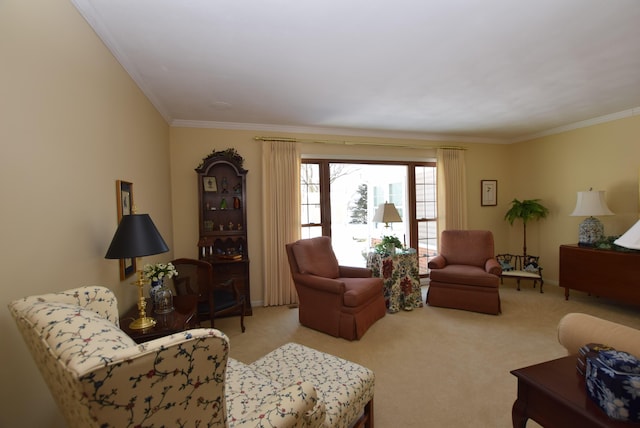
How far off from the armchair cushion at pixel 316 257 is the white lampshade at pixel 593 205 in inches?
133

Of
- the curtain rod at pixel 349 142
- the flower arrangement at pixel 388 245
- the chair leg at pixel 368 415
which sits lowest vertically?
the chair leg at pixel 368 415

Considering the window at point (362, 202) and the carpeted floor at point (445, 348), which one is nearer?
the carpeted floor at point (445, 348)

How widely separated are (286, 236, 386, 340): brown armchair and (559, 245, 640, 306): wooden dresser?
2708 millimetres

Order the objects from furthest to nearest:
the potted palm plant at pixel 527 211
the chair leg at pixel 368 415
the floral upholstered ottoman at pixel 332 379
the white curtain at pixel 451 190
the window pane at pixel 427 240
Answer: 1. the window pane at pixel 427 240
2. the white curtain at pixel 451 190
3. the potted palm plant at pixel 527 211
4. the chair leg at pixel 368 415
5. the floral upholstered ottoman at pixel 332 379

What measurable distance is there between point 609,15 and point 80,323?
311cm

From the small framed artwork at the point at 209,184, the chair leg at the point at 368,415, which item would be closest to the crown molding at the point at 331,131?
the small framed artwork at the point at 209,184

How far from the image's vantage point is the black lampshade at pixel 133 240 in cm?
160

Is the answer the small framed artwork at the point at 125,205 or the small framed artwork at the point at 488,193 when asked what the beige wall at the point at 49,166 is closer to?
the small framed artwork at the point at 125,205

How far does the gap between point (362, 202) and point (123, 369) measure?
4.46 meters

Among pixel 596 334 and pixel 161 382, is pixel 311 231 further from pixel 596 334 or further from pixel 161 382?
pixel 161 382

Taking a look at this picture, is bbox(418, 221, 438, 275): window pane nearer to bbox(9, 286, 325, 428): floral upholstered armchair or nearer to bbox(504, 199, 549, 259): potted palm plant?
bbox(504, 199, 549, 259): potted palm plant

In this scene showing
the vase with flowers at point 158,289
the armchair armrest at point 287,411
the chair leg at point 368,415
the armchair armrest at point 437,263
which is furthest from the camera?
the armchair armrest at point 437,263

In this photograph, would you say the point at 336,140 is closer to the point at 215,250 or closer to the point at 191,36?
the point at 215,250

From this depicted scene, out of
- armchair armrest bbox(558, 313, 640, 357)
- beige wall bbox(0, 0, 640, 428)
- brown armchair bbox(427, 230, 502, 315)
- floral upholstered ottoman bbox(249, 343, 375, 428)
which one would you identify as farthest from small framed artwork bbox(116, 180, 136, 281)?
brown armchair bbox(427, 230, 502, 315)
